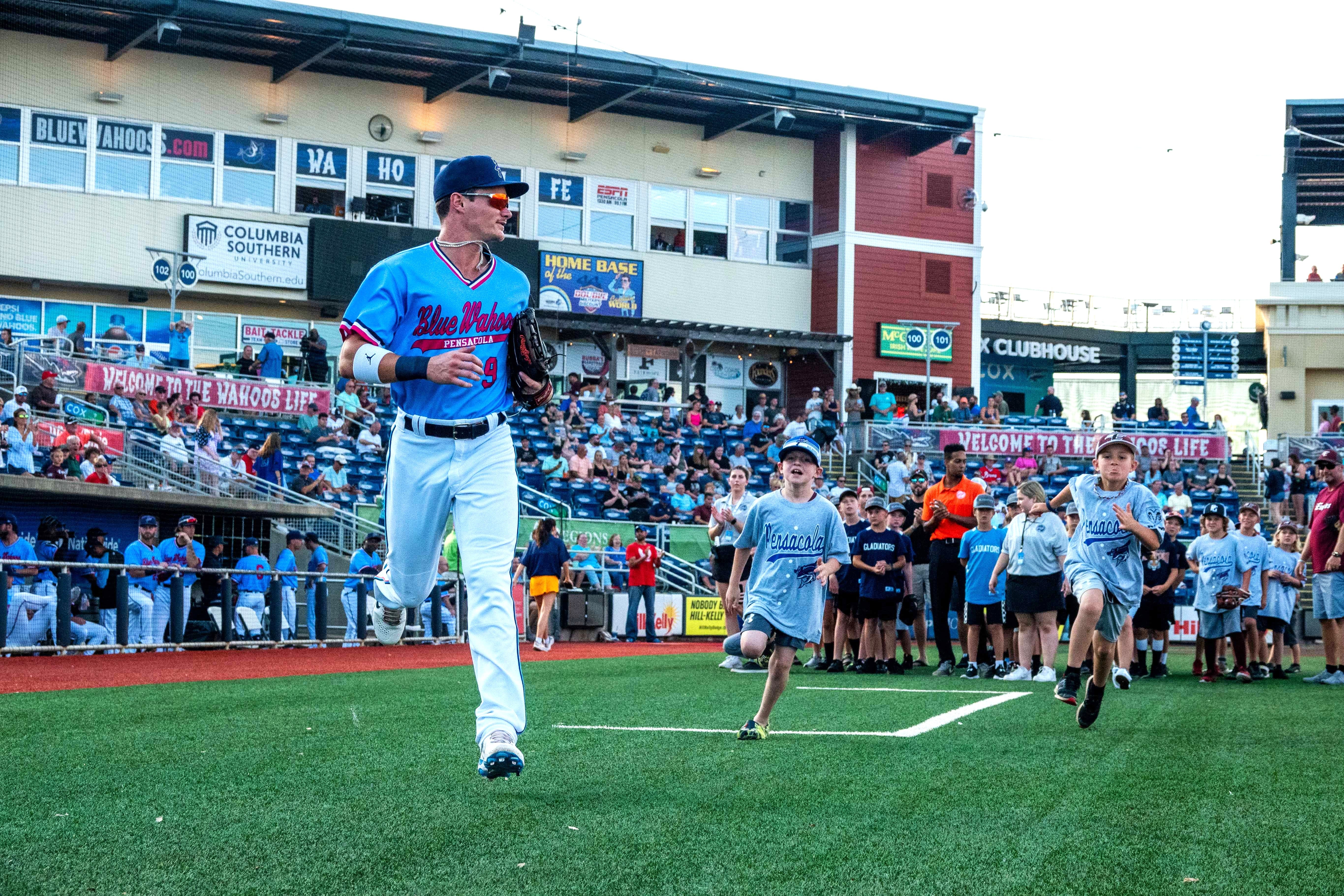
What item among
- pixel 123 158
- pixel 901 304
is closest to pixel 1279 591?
pixel 901 304

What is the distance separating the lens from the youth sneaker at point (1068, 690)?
349 inches

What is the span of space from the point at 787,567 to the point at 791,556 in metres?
0.06

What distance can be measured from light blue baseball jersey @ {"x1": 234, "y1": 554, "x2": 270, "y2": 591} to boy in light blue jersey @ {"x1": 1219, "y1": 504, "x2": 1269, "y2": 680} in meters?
11.9

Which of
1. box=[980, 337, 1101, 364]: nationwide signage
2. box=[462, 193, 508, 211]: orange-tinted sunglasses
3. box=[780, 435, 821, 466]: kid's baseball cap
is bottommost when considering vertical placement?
box=[780, 435, 821, 466]: kid's baseball cap

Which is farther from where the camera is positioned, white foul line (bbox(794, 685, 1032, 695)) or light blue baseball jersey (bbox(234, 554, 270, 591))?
light blue baseball jersey (bbox(234, 554, 270, 591))

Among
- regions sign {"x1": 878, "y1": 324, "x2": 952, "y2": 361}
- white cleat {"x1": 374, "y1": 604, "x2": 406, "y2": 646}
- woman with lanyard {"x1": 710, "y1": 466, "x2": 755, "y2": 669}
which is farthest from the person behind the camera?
regions sign {"x1": 878, "y1": 324, "x2": 952, "y2": 361}

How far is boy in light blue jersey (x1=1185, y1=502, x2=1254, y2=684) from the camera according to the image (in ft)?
53.0

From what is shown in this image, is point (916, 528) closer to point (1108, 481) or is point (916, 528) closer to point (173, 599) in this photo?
point (1108, 481)

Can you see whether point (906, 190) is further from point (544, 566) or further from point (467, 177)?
point (467, 177)

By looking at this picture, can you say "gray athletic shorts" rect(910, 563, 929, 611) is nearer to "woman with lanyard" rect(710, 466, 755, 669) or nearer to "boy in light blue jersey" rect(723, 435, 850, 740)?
"woman with lanyard" rect(710, 466, 755, 669)

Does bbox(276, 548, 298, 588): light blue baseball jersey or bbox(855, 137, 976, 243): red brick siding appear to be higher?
bbox(855, 137, 976, 243): red brick siding

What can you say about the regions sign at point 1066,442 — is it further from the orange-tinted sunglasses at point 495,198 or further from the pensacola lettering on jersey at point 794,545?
the orange-tinted sunglasses at point 495,198

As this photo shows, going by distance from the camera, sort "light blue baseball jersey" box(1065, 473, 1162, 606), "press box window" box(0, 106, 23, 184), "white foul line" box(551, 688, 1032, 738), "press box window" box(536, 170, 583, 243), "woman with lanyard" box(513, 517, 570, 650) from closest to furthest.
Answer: "white foul line" box(551, 688, 1032, 738) < "light blue baseball jersey" box(1065, 473, 1162, 606) < "woman with lanyard" box(513, 517, 570, 650) < "press box window" box(0, 106, 23, 184) < "press box window" box(536, 170, 583, 243)

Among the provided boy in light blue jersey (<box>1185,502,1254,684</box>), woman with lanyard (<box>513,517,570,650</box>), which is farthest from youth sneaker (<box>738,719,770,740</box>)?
woman with lanyard (<box>513,517,570,650</box>)
